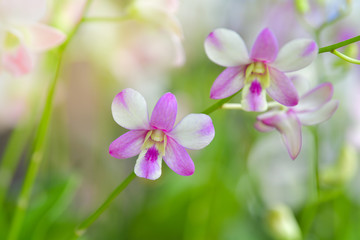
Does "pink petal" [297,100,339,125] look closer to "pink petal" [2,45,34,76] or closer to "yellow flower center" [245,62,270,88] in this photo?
"yellow flower center" [245,62,270,88]

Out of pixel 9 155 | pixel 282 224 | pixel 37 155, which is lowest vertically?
pixel 9 155

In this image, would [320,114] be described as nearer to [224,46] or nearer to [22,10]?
[224,46]

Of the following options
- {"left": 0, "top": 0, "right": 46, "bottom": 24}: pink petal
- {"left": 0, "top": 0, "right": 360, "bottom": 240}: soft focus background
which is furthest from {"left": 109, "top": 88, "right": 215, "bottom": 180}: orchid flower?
{"left": 0, "top": 0, "right": 360, "bottom": 240}: soft focus background

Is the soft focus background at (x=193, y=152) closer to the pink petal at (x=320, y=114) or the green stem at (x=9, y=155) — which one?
the green stem at (x=9, y=155)

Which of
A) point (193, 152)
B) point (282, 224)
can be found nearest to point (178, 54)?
point (282, 224)

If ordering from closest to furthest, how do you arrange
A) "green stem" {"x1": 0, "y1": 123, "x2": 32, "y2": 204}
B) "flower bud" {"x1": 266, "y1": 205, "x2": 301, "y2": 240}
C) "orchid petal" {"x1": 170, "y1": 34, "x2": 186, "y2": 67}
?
"orchid petal" {"x1": 170, "y1": 34, "x2": 186, "y2": 67}, "flower bud" {"x1": 266, "y1": 205, "x2": 301, "y2": 240}, "green stem" {"x1": 0, "y1": 123, "x2": 32, "y2": 204}

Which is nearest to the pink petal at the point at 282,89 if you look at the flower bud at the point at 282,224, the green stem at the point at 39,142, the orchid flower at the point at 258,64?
the orchid flower at the point at 258,64
